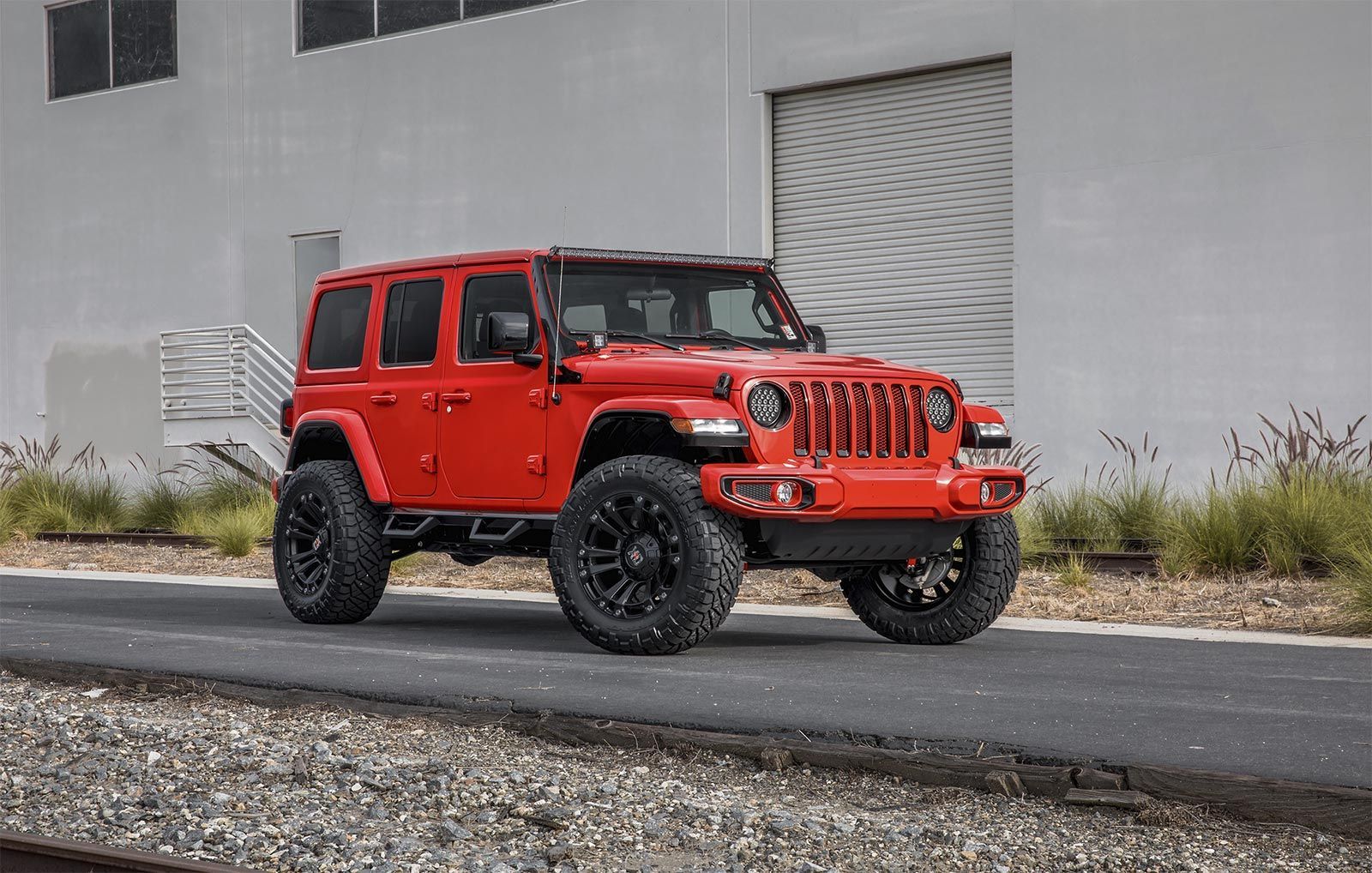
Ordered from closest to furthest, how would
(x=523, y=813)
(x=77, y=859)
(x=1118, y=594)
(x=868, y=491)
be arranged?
(x=77, y=859)
(x=523, y=813)
(x=868, y=491)
(x=1118, y=594)

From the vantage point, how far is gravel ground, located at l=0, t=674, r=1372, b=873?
201 inches

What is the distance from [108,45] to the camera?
26516mm

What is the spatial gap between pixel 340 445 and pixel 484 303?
5.76 ft

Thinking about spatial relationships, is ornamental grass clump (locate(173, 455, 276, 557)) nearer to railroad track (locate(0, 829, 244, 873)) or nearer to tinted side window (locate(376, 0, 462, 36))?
tinted side window (locate(376, 0, 462, 36))

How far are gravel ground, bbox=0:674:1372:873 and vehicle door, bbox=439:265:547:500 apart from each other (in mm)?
2593

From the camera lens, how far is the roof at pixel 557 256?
986 cm

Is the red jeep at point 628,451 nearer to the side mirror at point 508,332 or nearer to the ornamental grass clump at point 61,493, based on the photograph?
the side mirror at point 508,332

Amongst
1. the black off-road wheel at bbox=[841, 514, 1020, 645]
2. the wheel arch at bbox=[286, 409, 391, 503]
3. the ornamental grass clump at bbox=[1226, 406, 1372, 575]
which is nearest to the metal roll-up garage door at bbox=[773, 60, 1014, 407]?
the ornamental grass clump at bbox=[1226, 406, 1372, 575]

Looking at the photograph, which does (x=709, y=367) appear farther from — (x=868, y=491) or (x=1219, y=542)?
(x=1219, y=542)

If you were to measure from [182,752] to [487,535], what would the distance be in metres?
3.32

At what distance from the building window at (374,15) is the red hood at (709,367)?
1311cm

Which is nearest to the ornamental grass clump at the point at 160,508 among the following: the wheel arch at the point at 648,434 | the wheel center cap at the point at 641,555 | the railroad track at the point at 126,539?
the railroad track at the point at 126,539

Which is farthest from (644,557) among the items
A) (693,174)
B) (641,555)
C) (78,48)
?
(78,48)

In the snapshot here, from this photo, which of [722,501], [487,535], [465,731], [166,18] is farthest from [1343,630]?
[166,18]
